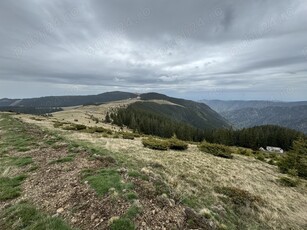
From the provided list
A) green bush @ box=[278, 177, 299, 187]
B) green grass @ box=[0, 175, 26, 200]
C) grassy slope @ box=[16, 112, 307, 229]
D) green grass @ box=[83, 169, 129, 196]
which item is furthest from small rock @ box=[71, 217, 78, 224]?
green bush @ box=[278, 177, 299, 187]

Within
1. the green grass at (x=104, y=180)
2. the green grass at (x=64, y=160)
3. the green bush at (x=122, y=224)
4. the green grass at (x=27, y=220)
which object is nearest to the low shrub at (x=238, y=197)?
the green grass at (x=104, y=180)

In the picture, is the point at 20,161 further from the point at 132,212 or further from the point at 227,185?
the point at 227,185

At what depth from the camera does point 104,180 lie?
1191 cm

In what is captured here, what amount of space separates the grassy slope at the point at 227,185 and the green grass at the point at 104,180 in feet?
6.59

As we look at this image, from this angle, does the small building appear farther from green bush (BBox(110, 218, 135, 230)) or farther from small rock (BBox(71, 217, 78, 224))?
small rock (BBox(71, 217, 78, 224))

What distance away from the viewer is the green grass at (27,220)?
8430 mm

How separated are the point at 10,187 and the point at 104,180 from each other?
17.2ft

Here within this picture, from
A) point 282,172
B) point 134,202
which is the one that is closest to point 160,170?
point 134,202

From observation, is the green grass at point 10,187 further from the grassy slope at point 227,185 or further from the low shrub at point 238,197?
the low shrub at point 238,197

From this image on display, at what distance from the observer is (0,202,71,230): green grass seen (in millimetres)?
8430

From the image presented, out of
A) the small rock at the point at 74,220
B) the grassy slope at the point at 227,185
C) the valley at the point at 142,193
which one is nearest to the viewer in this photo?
the small rock at the point at 74,220

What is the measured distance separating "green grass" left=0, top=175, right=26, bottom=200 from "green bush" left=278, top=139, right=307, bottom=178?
27.2m

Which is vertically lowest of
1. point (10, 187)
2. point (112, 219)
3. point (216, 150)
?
point (216, 150)

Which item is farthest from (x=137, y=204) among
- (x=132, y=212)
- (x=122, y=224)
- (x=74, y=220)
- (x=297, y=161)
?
(x=297, y=161)
